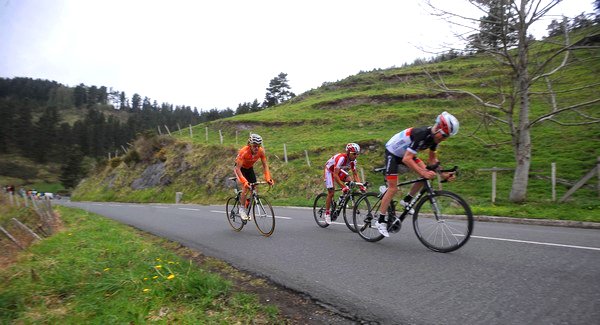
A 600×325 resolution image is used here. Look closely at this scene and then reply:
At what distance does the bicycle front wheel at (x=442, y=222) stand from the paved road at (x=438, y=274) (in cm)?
20

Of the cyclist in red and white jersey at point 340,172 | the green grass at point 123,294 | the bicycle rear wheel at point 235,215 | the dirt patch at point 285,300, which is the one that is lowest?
the dirt patch at point 285,300

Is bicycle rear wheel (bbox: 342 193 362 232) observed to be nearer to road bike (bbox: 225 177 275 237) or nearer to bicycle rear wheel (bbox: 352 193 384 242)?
bicycle rear wheel (bbox: 352 193 384 242)

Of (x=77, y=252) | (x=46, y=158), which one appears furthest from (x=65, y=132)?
(x=77, y=252)

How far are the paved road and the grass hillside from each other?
6003 millimetres

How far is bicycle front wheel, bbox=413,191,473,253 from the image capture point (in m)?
4.99

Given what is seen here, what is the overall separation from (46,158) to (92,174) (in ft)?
179

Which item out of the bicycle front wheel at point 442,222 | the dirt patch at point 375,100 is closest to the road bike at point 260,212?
the bicycle front wheel at point 442,222

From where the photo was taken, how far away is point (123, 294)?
3.75 m

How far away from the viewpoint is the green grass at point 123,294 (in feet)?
10.6

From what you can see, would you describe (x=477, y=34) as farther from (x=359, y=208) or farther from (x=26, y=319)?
(x=26, y=319)

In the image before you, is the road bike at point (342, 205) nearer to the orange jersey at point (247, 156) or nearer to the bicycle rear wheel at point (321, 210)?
the bicycle rear wheel at point (321, 210)

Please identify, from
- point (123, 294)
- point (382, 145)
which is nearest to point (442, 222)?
point (123, 294)

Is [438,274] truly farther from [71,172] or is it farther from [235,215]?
[71,172]

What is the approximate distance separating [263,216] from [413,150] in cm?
373
